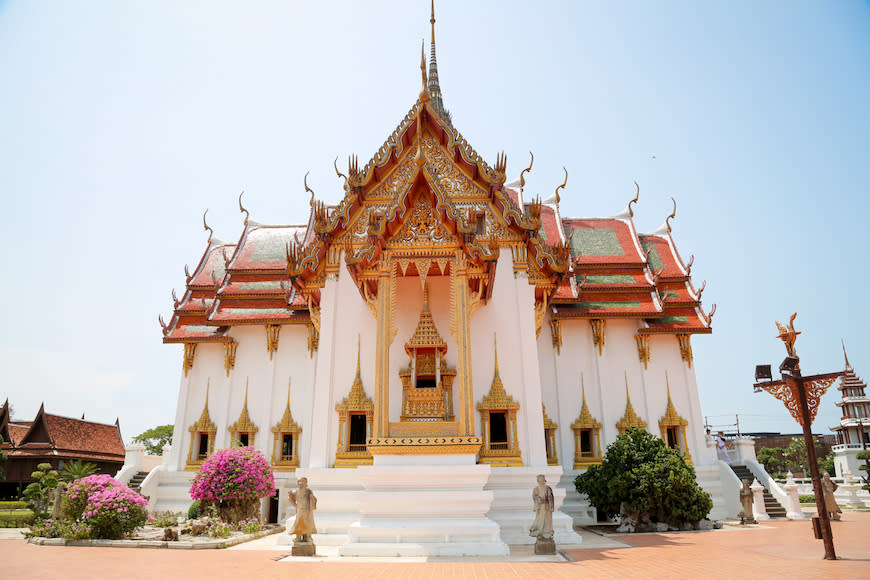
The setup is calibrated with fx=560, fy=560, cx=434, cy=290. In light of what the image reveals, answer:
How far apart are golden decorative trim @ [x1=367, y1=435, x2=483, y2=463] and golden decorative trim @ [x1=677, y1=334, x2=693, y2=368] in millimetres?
7807

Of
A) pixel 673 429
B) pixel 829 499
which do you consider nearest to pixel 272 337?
pixel 673 429

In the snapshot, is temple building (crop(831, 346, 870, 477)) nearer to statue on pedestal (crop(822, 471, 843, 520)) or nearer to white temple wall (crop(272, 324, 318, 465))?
statue on pedestal (crop(822, 471, 843, 520))

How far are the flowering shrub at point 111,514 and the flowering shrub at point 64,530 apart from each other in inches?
3.8

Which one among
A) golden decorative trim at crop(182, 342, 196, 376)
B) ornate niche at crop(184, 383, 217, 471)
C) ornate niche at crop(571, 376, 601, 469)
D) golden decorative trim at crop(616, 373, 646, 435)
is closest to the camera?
ornate niche at crop(571, 376, 601, 469)

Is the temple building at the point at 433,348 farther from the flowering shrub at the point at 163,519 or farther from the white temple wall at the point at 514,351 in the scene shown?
the flowering shrub at the point at 163,519

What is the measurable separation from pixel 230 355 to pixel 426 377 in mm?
6753

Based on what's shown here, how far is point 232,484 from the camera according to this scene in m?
9.31

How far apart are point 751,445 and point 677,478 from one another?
20.6 ft

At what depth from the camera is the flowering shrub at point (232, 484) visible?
9281 millimetres

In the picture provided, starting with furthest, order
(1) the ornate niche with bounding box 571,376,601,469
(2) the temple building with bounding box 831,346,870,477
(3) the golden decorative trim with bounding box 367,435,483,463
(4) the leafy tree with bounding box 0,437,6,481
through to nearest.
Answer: (2) the temple building with bounding box 831,346,870,477 → (4) the leafy tree with bounding box 0,437,6,481 → (1) the ornate niche with bounding box 571,376,601,469 → (3) the golden decorative trim with bounding box 367,435,483,463

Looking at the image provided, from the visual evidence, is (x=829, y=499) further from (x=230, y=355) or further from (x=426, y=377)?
(x=230, y=355)

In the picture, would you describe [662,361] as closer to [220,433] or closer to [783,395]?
[783,395]

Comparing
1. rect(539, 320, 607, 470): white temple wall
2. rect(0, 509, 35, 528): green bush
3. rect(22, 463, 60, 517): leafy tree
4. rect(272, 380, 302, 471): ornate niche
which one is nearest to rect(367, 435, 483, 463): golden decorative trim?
rect(539, 320, 607, 470): white temple wall

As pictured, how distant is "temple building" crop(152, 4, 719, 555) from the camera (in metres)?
7.44
